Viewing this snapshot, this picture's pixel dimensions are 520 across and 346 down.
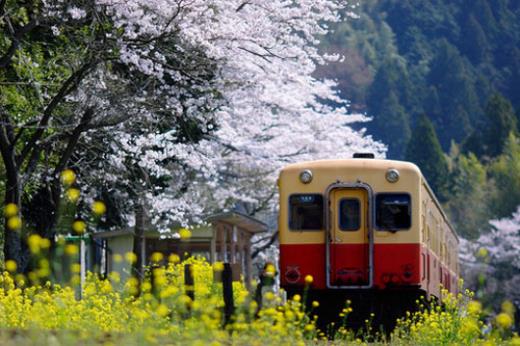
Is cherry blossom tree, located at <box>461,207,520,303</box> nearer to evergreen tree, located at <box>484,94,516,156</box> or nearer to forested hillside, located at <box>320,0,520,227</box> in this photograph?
evergreen tree, located at <box>484,94,516,156</box>

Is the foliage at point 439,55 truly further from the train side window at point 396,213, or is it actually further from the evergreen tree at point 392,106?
the train side window at point 396,213

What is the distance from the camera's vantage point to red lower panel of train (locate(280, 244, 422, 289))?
14.0m

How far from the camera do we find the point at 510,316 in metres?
6.65

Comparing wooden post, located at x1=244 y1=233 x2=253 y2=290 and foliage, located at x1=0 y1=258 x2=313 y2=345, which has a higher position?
wooden post, located at x1=244 y1=233 x2=253 y2=290

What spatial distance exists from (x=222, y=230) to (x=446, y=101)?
85152mm

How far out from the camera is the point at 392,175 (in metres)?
14.1

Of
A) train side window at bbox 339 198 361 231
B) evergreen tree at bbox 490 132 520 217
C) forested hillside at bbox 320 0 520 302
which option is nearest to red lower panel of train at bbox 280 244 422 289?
train side window at bbox 339 198 361 231

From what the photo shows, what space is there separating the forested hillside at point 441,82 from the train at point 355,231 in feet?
178

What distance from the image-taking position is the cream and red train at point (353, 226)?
14008mm

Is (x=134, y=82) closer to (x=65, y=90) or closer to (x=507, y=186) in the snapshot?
(x=65, y=90)

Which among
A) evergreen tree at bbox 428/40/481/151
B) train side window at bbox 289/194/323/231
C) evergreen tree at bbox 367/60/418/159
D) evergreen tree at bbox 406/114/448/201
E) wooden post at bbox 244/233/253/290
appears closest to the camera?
train side window at bbox 289/194/323/231

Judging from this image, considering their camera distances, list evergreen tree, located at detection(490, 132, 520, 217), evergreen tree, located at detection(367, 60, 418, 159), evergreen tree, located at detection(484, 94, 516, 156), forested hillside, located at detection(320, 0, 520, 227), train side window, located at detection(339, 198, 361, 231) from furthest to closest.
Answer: forested hillside, located at detection(320, 0, 520, 227)
evergreen tree, located at detection(367, 60, 418, 159)
evergreen tree, located at detection(484, 94, 516, 156)
evergreen tree, located at detection(490, 132, 520, 217)
train side window, located at detection(339, 198, 361, 231)

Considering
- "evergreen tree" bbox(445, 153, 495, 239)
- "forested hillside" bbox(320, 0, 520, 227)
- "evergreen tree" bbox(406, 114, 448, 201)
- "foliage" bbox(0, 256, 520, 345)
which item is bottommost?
"foliage" bbox(0, 256, 520, 345)

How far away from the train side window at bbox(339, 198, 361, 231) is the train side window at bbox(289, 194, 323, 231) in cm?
23
